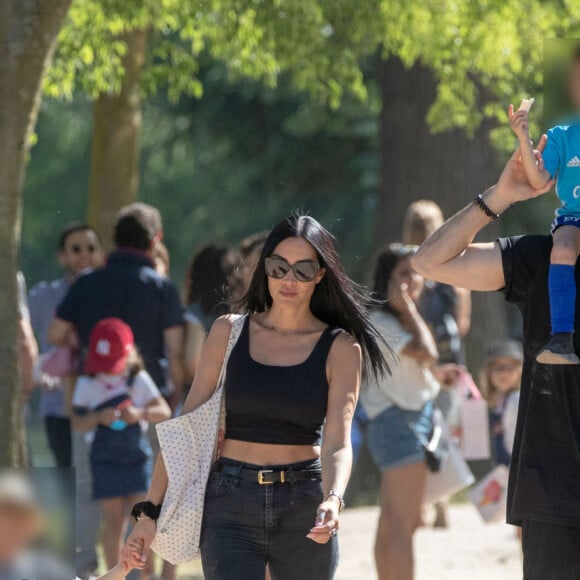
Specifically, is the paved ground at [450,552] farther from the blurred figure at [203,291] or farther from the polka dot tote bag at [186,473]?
the polka dot tote bag at [186,473]

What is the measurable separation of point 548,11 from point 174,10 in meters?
3.01

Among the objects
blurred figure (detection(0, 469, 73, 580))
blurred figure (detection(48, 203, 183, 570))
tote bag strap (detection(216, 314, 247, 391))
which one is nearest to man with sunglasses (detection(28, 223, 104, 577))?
blurred figure (detection(48, 203, 183, 570))

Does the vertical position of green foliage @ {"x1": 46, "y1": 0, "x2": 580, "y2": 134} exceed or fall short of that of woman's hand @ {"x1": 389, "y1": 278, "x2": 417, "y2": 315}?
it exceeds it

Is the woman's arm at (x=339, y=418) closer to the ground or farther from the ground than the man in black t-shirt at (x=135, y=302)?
closer to the ground

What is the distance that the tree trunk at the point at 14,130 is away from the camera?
7551mm

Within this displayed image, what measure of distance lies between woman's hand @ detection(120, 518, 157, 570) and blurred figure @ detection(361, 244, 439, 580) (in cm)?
272

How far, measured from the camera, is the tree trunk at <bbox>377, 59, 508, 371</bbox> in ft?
47.4

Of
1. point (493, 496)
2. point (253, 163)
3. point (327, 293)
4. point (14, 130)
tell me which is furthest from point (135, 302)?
point (253, 163)

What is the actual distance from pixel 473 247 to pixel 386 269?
2.76 metres

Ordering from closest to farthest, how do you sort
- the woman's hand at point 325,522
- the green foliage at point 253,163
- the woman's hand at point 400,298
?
the woman's hand at point 325,522 < the woman's hand at point 400,298 < the green foliage at point 253,163

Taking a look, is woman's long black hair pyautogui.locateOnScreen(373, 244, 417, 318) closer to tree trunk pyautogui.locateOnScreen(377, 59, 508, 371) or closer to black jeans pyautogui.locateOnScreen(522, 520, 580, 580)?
black jeans pyautogui.locateOnScreen(522, 520, 580, 580)

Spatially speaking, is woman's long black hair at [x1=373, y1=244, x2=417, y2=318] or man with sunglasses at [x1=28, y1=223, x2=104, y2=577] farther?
man with sunglasses at [x1=28, y1=223, x2=104, y2=577]

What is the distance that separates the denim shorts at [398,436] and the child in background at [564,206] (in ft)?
8.95

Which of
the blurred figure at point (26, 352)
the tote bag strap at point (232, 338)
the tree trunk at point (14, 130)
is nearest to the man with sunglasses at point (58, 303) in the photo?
the blurred figure at point (26, 352)
